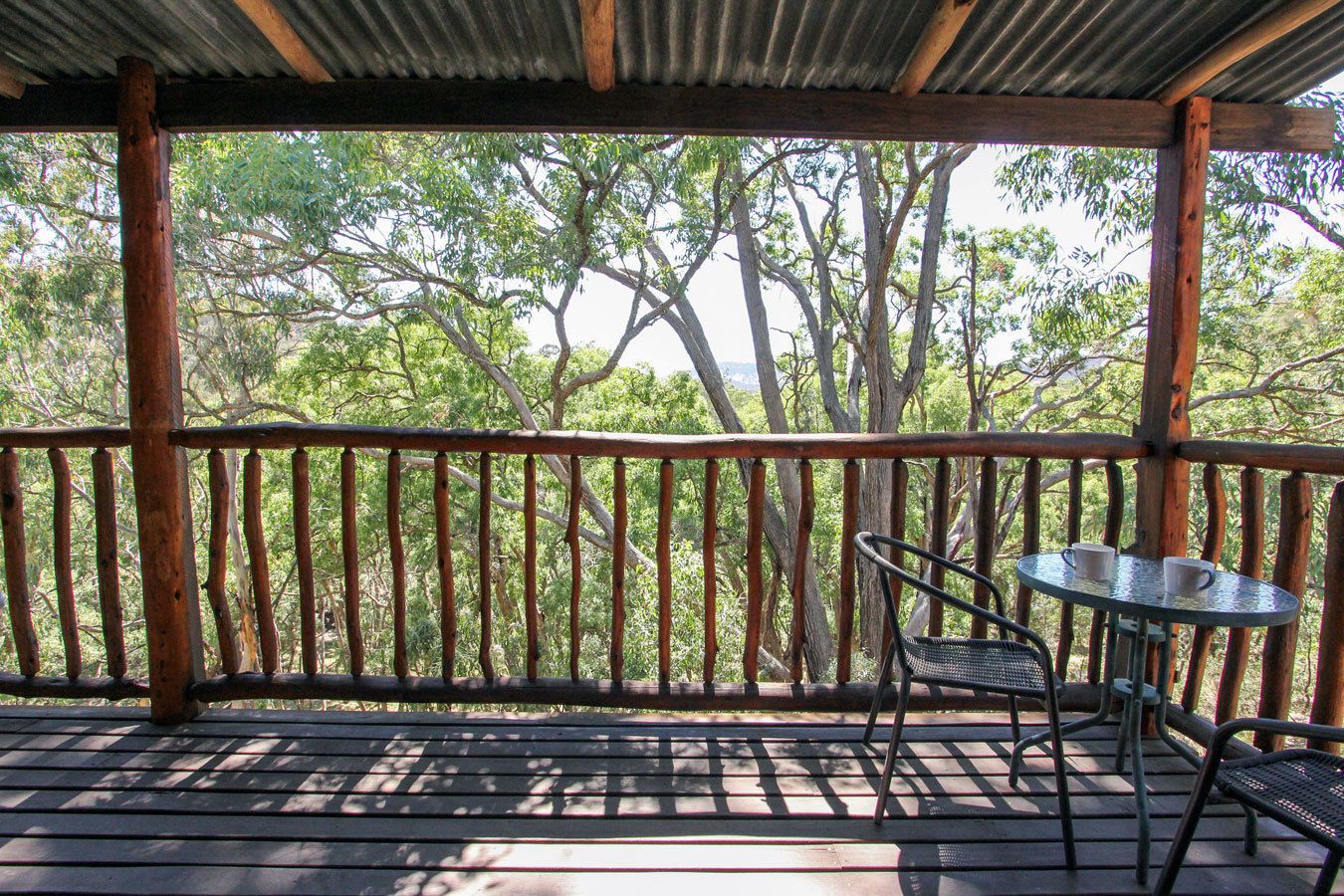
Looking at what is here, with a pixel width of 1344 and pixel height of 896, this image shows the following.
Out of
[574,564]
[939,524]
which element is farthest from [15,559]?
[939,524]

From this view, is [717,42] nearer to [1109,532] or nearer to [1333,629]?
[1109,532]

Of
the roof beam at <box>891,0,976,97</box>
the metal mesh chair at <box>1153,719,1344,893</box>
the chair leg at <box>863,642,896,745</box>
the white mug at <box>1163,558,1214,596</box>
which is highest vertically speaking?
the roof beam at <box>891,0,976,97</box>

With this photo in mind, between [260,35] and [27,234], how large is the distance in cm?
900

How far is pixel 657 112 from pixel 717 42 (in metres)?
0.35

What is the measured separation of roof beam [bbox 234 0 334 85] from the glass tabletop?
8.53 feet

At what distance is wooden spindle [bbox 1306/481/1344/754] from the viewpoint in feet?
6.95

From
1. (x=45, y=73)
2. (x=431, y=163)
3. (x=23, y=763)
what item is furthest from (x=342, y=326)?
(x=23, y=763)

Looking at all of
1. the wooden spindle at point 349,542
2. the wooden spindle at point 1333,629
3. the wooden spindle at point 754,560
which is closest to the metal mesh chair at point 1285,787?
the wooden spindle at point 1333,629

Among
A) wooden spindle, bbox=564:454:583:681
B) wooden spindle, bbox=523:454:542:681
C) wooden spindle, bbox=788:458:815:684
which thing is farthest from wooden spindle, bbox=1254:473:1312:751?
wooden spindle, bbox=523:454:542:681

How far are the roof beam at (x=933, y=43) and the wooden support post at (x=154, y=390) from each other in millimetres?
2457

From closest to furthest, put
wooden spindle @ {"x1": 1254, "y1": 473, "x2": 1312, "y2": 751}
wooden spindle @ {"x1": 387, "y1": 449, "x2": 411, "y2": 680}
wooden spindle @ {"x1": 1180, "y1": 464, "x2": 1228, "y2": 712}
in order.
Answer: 1. wooden spindle @ {"x1": 1254, "y1": 473, "x2": 1312, "y2": 751}
2. wooden spindle @ {"x1": 1180, "y1": 464, "x2": 1228, "y2": 712}
3. wooden spindle @ {"x1": 387, "y1": 449, "x2": 411, "y2": 680}

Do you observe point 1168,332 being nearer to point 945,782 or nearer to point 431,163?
point 945,782

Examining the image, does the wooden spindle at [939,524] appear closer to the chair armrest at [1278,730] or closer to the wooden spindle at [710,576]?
the wooden spindle at [710,576]

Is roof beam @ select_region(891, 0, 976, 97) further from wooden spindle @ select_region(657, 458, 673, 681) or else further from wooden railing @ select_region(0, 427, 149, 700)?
wooden railing @ select_region(0, 427, 149, 700)
